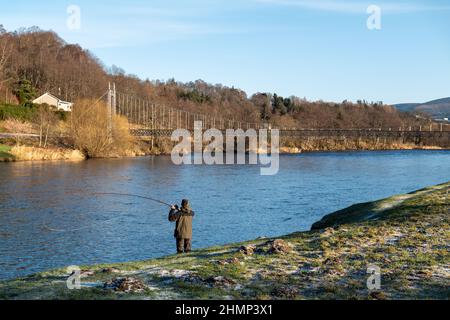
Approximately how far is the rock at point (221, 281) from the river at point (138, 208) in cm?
639

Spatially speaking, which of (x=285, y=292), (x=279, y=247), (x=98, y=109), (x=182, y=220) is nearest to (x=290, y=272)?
(x=285, y=292)

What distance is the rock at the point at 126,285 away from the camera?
8.35 metres

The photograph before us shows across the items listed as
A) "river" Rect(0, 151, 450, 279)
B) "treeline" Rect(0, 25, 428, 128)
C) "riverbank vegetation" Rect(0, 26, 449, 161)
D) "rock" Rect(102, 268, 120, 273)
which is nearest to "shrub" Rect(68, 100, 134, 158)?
"riverbank vegetation" Rect(0, 26, 449, 161)

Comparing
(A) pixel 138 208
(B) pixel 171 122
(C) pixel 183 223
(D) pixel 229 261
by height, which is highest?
(B) pixel 171 122

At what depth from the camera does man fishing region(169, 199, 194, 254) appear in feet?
42.3

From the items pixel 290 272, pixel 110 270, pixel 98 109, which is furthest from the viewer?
pixel 98 109

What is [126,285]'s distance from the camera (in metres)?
8.48

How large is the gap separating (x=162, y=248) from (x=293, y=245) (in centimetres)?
580

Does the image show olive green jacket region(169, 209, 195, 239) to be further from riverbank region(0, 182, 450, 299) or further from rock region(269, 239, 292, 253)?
rock region(269, 239, 292, 253)

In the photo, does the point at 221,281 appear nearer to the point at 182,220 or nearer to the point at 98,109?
the point at 182,220

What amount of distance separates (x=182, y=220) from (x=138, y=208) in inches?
491

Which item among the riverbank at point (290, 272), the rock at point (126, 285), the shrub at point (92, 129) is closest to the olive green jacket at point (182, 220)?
the riverbank at point (290, 272)

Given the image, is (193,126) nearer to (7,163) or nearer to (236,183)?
(7,163)

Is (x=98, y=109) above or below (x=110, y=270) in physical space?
above
